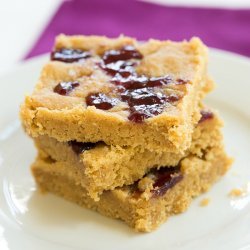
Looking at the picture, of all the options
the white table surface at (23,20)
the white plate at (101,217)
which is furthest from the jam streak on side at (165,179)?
the white table surface at (23,20)

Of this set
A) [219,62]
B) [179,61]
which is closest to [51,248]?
[179,61]

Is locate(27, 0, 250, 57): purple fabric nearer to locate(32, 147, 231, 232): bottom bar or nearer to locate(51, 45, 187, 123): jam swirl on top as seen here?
locate(51, 45, 187, 123): jam swirl on top

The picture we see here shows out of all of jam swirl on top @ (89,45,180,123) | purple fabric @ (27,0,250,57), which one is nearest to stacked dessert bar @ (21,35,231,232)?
jam swirl on top @ (89,45,180,123)

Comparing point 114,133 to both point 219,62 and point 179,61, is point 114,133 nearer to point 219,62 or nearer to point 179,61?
point 179,61

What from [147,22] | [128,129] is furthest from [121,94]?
[147,22]

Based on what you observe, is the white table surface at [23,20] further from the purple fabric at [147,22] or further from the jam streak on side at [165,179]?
the jam streak on side at [165,179]
